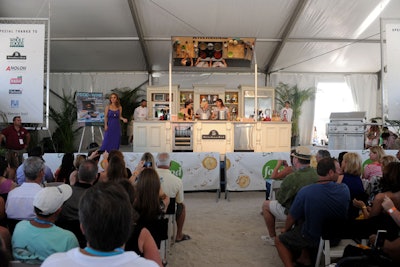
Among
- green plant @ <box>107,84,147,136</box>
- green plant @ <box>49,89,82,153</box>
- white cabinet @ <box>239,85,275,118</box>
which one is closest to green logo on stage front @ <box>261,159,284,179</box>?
white cabinet @ <box>239,85,275,118</box>

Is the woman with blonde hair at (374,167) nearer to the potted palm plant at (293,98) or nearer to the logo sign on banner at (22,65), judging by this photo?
the logo sign on banner at (22,65)

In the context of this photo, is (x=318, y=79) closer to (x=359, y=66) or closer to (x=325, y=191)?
(x=359, y=66)

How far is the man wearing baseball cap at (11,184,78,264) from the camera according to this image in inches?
73.9

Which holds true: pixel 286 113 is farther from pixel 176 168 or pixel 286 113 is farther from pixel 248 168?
pixel 176 168

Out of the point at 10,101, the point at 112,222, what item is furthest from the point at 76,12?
the point at 112,222

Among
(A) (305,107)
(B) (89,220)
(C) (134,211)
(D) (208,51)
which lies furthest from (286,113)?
(B) (89,220)

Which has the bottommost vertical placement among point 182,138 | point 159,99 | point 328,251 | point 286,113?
point 328,251

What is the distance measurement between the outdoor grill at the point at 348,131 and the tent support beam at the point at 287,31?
2663 mm

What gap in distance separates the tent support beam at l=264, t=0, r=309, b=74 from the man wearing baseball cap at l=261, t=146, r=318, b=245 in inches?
244

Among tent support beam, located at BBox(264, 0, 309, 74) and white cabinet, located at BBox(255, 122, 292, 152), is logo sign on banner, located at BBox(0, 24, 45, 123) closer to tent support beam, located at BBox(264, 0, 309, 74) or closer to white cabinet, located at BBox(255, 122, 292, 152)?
white cabinet, located at BBox(255, 122, 292, 152)

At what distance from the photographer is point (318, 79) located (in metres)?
13.4

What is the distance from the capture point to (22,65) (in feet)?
24.9

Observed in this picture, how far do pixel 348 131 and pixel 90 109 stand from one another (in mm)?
7333

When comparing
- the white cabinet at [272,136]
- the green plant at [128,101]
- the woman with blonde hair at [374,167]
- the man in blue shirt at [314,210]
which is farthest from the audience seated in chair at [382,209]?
the green plant at [128,101]
